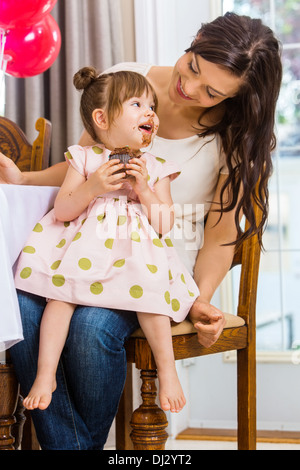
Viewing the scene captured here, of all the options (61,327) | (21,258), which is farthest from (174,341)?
(21,258)

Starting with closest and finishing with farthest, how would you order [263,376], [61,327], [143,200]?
1. [61,327]
2. [143,200]
3. [263,376]

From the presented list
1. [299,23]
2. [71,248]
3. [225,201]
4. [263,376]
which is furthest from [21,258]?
[299,23]

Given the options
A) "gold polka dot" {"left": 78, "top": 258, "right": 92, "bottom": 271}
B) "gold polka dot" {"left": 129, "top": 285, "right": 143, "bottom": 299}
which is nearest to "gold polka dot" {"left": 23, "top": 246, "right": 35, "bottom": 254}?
"gold polka dot" {"left": 78, "top": 258, "right": 92, "bottom": 271}

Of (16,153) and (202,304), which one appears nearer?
(202,304)

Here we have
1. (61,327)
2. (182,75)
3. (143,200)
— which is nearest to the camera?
(61,327)

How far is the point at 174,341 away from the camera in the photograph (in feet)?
4.52

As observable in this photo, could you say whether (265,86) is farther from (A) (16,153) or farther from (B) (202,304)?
(A) (16,153)

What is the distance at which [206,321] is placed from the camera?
1378 mm

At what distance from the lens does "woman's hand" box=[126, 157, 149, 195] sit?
130 cm

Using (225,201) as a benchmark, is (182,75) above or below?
above

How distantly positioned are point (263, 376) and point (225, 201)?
0.98 metres

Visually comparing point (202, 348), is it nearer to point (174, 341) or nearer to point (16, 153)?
point (174, 341)

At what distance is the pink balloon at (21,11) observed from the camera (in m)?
1.83

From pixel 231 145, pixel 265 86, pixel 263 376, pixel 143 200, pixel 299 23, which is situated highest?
pixel 299 23
